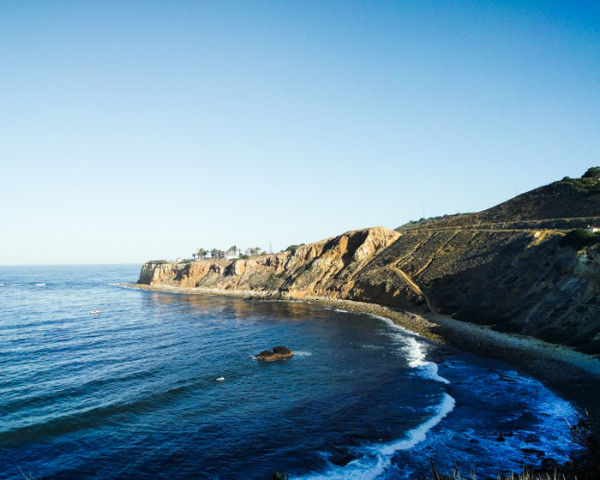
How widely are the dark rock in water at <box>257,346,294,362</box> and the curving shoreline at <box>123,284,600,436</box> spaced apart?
65.9 ft

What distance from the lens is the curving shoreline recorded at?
94.7 feet

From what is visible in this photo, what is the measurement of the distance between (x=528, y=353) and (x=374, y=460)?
2652 cm

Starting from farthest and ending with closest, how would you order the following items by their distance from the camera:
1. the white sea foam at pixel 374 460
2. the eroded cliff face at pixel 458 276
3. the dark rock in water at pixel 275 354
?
the eroded cliff face at pixel 458 276 < the dark rock in water at pixel 275 354 < the white sea foam at pixel 374 460

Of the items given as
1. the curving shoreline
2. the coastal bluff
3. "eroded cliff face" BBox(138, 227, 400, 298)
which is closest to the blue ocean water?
the curving shoreline

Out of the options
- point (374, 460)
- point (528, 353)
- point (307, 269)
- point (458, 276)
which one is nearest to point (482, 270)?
point (458, 276)

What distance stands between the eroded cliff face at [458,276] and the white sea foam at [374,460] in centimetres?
2302

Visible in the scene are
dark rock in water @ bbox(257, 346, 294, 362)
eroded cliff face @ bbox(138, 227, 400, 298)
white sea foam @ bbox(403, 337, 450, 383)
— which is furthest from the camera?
eroded cliff face @ bbox(138, 227, 400, 298)

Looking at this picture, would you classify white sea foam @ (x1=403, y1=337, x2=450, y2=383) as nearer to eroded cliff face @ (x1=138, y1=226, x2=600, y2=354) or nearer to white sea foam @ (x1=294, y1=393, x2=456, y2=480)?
white sea foam @ (x1=294, y1=393, x2=456, y2=480)

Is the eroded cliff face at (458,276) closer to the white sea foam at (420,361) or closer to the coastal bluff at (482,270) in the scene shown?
the coastal bluff at (482,270)

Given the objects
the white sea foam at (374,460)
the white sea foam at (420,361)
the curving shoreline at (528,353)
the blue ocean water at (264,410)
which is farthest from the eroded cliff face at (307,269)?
the white sea foam at (374,460)

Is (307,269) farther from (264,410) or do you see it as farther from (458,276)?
(264,410)

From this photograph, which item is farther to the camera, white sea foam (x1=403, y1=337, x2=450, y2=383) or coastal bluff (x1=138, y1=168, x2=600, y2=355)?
coastal bluff (x1=138, y1=168, x2=600, y2=355)

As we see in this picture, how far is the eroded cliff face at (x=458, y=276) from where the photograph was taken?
4400cm

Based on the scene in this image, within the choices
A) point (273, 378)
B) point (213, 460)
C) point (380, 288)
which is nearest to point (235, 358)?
point (273, 378)
